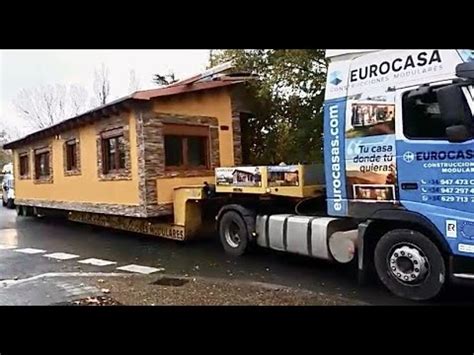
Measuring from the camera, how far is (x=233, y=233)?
9.16m

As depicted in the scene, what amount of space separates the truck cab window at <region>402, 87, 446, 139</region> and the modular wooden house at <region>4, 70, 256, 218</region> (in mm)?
6232

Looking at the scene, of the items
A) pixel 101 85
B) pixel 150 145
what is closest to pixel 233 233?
pixel 150 145

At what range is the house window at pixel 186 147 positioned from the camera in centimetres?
1123

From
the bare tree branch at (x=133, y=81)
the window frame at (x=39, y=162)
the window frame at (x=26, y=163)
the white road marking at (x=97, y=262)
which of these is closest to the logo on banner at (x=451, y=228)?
the white road marking at (x=97, y=262)

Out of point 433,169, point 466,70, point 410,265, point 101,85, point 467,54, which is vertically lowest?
point 410,265

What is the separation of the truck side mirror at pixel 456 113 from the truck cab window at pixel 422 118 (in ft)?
0.57

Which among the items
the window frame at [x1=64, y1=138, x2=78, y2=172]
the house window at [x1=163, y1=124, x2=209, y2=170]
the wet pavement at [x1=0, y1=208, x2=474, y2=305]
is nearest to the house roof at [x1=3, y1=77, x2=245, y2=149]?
the window frame at [x1=64, y1=138, x2=78, y2=172]

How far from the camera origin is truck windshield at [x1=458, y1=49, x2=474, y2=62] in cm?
529

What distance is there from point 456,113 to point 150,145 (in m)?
7.02

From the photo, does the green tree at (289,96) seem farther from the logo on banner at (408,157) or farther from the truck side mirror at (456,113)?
the truck side mirror at (456,113)

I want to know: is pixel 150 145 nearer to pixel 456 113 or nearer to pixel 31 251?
pixel 31 251

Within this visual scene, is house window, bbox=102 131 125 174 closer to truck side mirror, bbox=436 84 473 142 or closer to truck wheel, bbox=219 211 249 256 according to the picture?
truck wheel, bbox=219 211 249 256
